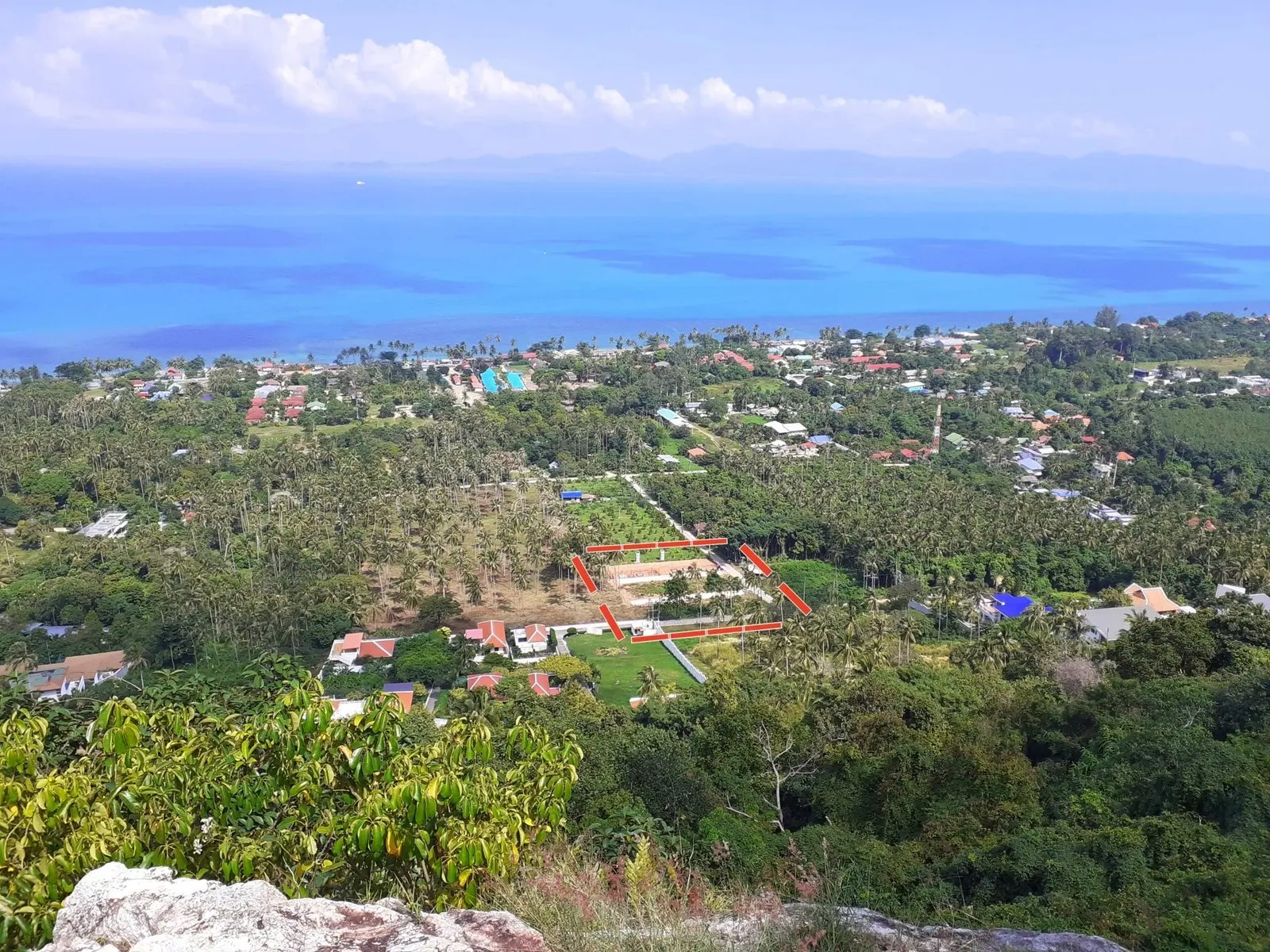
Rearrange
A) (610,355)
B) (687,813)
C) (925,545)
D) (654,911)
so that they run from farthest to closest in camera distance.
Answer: (610,355)
(925,545)
(687,813)
(654,911)

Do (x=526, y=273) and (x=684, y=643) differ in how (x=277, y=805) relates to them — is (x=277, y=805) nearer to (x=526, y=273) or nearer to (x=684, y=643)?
(x=684, y=643)

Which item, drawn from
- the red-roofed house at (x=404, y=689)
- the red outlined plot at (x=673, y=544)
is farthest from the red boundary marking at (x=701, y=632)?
the red-roofed house at (x=404, y=689)

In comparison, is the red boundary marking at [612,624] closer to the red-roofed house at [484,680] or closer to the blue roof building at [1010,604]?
the red-roofed house at [484,680]

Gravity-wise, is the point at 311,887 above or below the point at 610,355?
above

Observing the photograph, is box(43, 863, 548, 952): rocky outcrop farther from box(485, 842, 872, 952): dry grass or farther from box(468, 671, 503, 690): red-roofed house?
box(468, 671, 503, 690): red-roofed house

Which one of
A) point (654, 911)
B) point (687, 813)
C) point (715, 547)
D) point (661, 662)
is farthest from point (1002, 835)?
point (715, 547)

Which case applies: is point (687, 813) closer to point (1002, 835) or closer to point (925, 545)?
point (1002, 835)

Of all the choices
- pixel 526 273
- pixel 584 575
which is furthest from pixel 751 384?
pixel 526 273
